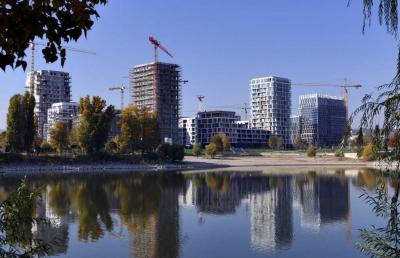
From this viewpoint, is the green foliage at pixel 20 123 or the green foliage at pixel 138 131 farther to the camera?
the green foliage at pixel 138 131

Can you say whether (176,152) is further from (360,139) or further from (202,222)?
(360,139)

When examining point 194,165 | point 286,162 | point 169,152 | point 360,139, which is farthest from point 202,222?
point 286,162

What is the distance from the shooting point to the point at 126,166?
10306 centimetres

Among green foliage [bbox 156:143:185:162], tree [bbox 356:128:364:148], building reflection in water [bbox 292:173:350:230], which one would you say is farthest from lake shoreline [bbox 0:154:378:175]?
tree [bbox 356:128:364:148]

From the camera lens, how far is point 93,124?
3893 inches

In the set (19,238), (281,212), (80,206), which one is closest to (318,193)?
(281,212)

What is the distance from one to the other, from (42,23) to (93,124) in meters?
97.1

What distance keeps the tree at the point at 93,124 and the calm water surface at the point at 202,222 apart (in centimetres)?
4052

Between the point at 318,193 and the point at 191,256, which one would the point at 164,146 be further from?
the point at 191,256

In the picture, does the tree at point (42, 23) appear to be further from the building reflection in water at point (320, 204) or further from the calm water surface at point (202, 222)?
the building reflection in water at point (320, 204)

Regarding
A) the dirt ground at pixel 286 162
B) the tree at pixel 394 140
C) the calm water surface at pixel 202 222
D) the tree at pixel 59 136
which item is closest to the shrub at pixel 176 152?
the dirt ground at pixel 286 162

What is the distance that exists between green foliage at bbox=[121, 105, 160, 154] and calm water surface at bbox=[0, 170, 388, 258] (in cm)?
5067

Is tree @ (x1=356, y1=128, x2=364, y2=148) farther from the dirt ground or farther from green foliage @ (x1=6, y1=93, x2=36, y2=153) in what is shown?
the dirt ground

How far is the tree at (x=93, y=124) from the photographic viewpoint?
98.6 metres
